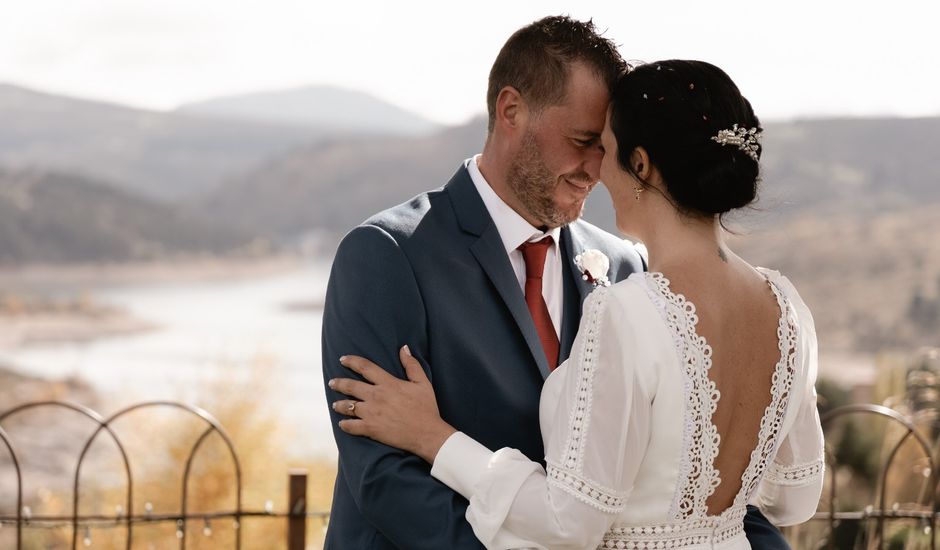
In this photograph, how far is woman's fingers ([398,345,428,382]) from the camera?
5.94 ft

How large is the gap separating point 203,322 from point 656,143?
45.1 metres

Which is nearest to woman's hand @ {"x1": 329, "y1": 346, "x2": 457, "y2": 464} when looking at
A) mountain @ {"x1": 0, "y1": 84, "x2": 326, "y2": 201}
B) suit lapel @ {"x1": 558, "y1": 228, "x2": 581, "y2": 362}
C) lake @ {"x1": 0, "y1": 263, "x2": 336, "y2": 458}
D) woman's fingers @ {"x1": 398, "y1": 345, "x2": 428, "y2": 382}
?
woman's fingers @ {"x1": 398, "y1": 345, "x2": 428, "y2": 382}

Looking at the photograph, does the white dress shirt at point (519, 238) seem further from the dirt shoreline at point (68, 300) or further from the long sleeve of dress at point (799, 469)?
the dirt shoreline at point (68, 300)

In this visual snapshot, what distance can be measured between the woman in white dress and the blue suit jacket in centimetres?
5

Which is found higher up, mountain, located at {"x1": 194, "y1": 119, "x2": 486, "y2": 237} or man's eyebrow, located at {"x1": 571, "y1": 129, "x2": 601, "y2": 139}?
man's eyebrow, located at {"x1": 571, "y1": 129, "x2": 601, "y2": 139}

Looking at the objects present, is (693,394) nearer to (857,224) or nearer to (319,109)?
(857,224)

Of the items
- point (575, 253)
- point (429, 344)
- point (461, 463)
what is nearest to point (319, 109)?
point (575, 253)

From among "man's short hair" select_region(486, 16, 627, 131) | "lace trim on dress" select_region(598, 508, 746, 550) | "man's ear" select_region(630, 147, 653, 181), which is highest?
"man's short hair" select_region(486, 16, 627, 131)

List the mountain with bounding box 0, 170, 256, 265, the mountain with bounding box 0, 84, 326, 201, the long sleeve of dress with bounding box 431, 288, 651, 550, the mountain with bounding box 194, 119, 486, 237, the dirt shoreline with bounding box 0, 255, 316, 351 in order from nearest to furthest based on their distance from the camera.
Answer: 1. the long sleeve of dress with bounding box 431, 288, 651, 550
2. the mountain with bounding box 0, 170, 256, 265
3. the dirt shoreline with bounding box 0, 255, 316, 351
4. the mountain with bounding box 194, 119, 486, 237
5. the mountain with bounding box 0, 84, 326, 201

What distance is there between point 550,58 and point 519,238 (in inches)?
14.9

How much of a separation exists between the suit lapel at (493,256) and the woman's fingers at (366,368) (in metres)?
0.30

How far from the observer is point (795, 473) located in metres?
1.93

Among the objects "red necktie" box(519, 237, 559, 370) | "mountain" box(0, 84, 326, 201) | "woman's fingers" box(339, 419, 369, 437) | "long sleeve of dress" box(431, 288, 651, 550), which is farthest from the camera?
"mountain" box(0, 84, 326, 201)

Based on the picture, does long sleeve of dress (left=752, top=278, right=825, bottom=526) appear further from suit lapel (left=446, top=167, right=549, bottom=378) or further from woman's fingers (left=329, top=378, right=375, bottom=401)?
woman's fingers (left=329, top=378, right=375, bottom=401)
